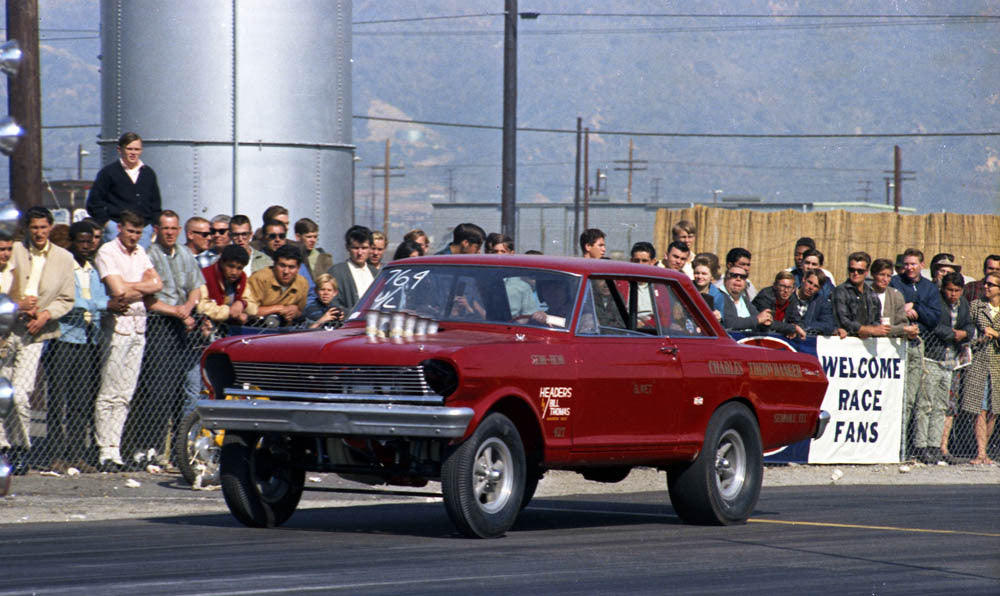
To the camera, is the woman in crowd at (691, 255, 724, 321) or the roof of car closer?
the roof of car

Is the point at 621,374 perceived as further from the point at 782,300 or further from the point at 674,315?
the point at 782,300

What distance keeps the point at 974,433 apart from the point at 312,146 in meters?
9.14

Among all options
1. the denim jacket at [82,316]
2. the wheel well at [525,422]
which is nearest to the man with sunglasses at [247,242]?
the denim jacket at [82,316]

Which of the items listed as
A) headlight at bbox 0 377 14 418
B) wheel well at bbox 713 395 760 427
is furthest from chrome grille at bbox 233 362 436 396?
headlight at bbox 0 377 14 418

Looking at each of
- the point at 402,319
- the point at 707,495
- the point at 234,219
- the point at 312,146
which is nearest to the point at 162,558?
the point at 402,319

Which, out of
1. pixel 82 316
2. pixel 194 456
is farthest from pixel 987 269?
pixel 82 316

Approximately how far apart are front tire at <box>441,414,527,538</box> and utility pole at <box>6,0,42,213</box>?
27.7 feet

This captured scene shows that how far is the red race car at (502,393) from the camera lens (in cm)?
877

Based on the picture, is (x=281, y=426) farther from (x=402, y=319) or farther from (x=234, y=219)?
(x=234, y=219)

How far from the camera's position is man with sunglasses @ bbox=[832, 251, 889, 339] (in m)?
15.7

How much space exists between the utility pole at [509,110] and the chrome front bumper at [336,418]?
785 inches

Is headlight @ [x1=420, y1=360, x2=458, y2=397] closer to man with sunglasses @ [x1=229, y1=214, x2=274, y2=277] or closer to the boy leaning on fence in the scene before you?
the boy leaning on fence

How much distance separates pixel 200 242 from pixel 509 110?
51.3 feet

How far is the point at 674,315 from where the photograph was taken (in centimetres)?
1072
